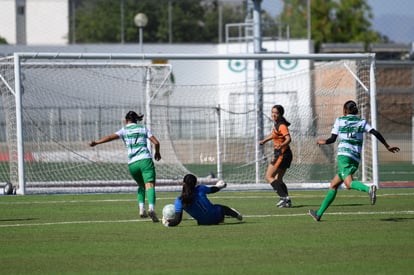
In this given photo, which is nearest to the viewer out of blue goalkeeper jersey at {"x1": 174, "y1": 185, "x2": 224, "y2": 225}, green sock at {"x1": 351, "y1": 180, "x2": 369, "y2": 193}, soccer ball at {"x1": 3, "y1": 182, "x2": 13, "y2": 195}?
blue goalkeeper jersey at {"x1": 174, "y1": 185, "x2": 224, "y2": 225}

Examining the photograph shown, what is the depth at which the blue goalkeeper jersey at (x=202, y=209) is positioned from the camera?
14898 mm

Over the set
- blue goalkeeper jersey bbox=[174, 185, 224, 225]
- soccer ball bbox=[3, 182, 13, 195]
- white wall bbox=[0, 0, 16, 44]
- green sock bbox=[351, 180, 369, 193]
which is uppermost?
white wall bbox=[0, 0, 16, 44]

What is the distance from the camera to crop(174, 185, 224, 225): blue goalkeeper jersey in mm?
14898

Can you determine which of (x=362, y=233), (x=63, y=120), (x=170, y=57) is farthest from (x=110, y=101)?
(x=362, y=233)

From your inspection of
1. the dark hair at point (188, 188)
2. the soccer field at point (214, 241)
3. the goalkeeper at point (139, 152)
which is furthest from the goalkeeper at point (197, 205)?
the goalkeeper at point (139, 152)

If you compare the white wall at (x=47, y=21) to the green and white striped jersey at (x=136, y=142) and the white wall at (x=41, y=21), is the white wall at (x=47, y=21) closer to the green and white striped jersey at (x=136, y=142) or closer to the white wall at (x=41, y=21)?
the white wall at (x=41, y=21)

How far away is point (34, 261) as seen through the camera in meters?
11.5

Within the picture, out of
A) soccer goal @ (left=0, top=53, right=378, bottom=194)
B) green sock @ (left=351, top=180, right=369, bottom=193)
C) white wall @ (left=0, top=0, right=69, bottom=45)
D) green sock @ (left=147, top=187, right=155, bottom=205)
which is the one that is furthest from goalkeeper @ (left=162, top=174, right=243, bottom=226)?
white wall @ (left=0, top=0, right=69, bottom=45)

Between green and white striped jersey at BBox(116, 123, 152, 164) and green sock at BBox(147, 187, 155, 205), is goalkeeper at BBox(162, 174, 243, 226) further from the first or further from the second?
green and white striped jersey at BBox(116, 123, 152, 164)

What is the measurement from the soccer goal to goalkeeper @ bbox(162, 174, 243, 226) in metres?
7.99

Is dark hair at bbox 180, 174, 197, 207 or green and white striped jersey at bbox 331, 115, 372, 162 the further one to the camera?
green and white striped jersey at bbox 331, 115, 372, 162

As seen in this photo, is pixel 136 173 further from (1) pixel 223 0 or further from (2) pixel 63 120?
(1) pixel 223 0

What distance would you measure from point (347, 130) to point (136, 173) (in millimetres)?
3583

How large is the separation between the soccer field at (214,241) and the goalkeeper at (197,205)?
19cm
